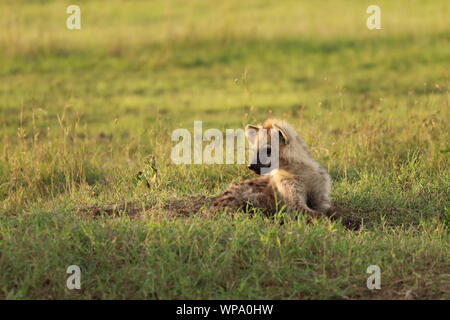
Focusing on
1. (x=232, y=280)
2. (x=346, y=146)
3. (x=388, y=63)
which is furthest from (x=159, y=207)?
(x=388, y=63)

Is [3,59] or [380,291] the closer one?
[380,291]

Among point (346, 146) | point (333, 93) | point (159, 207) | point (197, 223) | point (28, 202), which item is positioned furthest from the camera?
point (333, 93)

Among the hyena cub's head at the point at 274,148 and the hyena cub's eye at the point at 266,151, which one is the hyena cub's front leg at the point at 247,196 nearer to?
the hyena cub's head at the point at 274,148

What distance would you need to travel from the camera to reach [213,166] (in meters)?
8.43

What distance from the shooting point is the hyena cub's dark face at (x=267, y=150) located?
22.5ft

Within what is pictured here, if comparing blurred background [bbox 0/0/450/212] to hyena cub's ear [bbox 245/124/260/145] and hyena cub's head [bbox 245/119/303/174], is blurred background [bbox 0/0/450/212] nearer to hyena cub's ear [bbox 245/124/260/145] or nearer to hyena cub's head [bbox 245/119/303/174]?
hyena cub's ear [bbox 245/124/260/145]

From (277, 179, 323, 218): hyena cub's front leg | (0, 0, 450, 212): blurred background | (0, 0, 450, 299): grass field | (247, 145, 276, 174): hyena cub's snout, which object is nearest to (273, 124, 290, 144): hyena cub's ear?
(247, 145, 276, 174): hyena cub's snout

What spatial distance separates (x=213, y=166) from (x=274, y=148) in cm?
164

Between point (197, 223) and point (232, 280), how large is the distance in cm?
73

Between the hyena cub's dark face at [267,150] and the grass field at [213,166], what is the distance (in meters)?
0.49

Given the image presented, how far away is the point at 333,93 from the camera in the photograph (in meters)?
13.3

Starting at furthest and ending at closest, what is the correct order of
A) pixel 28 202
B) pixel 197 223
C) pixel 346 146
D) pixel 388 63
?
pixel 388 63, pixel 346 146, pixel 28 202, pixel 197 223

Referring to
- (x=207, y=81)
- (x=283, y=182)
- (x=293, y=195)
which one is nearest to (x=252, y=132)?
(x=283, y=182)

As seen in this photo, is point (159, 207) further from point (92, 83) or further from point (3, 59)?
point (3, 59)
